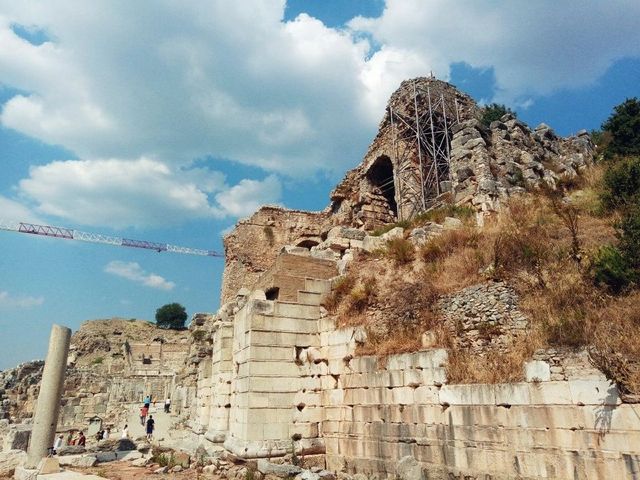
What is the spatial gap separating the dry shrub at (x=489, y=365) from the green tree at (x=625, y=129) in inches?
464

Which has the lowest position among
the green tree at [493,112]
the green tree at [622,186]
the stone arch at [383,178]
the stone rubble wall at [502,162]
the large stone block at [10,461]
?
the large stone block at [10,461]

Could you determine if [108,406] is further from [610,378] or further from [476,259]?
[610,378]

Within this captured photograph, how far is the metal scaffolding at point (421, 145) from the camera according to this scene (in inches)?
853

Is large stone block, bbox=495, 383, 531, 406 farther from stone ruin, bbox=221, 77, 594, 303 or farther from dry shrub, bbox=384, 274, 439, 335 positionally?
stone ruin, bbox=221, 77, 594, 303

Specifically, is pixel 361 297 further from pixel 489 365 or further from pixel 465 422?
pixel 465 422

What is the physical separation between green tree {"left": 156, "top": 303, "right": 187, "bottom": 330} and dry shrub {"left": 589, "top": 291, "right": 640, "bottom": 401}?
6790cm

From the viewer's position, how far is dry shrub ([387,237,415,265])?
30.8ft

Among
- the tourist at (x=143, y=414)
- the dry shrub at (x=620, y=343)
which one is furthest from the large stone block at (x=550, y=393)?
the tourist at (x=143, y=414)

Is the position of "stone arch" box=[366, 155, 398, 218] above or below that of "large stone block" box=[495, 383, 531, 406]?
above

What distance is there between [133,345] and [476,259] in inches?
1624

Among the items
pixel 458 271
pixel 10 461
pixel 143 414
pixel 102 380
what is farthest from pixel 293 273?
pixel 102 380

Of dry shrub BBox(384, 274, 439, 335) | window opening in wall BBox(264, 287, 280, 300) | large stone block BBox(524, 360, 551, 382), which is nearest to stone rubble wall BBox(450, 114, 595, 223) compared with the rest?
dry shrub BBox(384, 274, 439, 335)

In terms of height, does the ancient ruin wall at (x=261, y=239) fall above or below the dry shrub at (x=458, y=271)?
above

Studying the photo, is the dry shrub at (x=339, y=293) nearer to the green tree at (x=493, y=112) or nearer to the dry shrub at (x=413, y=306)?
the dry shrub at (x=413, y=306)
